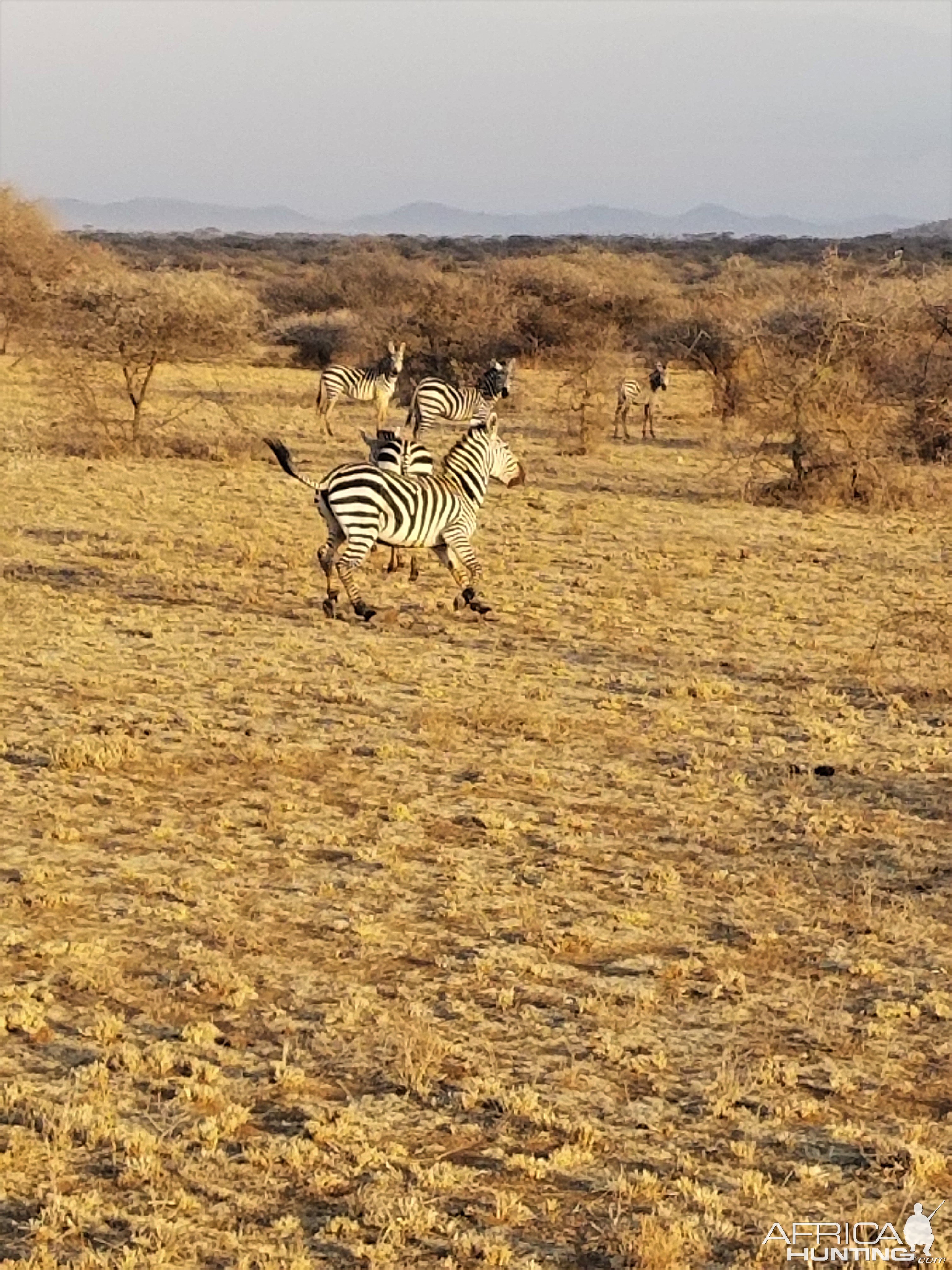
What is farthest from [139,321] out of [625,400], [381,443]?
[625,400]

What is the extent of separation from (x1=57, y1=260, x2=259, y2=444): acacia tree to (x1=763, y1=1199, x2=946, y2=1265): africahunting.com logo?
14.9 metres

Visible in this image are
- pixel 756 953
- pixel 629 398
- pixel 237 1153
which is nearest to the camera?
pixel 237 1153

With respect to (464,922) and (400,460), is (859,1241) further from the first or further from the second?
(400,460)

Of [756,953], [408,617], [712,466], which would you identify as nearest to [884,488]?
[712,466]

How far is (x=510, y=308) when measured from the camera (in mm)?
27062

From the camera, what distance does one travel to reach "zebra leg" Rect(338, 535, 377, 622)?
9.86m

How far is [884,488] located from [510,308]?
13033 millimetres

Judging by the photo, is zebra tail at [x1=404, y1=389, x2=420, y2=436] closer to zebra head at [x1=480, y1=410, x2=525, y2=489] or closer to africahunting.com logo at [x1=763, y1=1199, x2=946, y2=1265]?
zebra head at [x1=480, y1=410, x2=525, y2=489]

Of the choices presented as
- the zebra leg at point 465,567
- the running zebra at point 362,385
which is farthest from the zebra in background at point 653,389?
the zebra leg at point 465,567

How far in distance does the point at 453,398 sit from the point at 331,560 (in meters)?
9.19

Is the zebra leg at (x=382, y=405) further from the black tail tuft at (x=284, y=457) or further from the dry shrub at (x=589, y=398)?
the black tail tuft at (x=284, y=457)

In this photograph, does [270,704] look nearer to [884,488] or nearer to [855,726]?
[855,726]

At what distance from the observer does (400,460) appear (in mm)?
12055

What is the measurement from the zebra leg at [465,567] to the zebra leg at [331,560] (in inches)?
30.4
